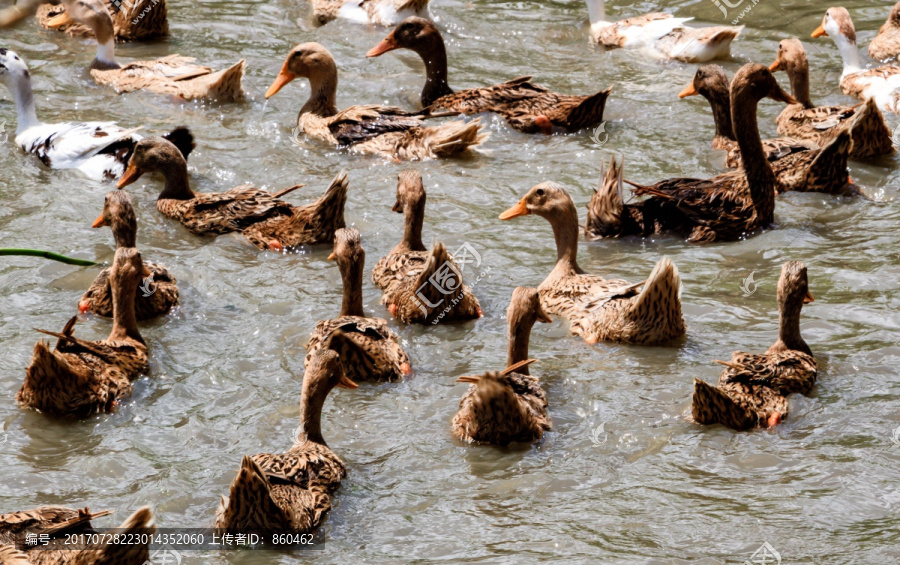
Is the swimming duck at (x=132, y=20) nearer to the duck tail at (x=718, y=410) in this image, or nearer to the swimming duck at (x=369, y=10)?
the swimming duck at (x=369, y=10)

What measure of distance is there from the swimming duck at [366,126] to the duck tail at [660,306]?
11.0ft

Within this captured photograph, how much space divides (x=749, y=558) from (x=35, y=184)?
21.7 feet

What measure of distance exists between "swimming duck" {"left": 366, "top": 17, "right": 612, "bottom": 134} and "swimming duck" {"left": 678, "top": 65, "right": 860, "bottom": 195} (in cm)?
93

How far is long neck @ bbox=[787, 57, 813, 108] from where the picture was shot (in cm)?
987

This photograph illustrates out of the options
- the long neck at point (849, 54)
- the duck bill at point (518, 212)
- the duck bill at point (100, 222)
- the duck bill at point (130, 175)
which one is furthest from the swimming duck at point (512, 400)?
the long neck at point (849, 54)

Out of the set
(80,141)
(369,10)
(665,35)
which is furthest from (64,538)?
(369,10)

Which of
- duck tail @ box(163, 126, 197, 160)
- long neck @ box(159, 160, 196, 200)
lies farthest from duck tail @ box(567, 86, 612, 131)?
long neck @ box(159, 160, 196, 200)

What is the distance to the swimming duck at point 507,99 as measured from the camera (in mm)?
9938

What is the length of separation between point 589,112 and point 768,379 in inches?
177

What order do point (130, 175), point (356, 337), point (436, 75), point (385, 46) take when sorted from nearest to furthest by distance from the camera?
point (356, 337), point (130, 175), point (436, 75), point (385, 46)

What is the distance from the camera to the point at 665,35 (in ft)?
38.6

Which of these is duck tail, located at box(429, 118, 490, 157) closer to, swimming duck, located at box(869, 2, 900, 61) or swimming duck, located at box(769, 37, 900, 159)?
swimming duck, located at box(769, 37, 900, 159)

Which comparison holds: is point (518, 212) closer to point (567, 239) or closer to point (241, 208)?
point (567, 239)

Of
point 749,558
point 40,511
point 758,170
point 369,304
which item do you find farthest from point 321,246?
point 749,558
